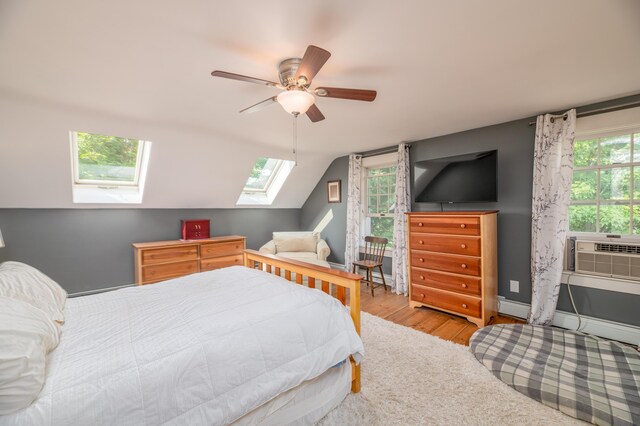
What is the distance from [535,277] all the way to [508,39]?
2.48 meters

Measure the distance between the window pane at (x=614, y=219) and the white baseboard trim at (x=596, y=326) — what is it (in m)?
0.92

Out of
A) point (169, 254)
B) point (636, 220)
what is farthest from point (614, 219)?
point (169, 254)

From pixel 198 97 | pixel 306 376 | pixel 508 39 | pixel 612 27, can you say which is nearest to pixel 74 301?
pixel 306 376

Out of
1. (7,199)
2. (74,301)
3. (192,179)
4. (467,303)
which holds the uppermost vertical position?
(192,179)

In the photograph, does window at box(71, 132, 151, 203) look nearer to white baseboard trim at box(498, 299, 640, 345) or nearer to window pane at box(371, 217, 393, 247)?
window pane at box(371, 217, 393, 247)

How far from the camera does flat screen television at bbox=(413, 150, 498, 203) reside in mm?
3166

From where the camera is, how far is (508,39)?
5.54ft

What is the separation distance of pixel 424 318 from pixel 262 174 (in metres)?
3.67

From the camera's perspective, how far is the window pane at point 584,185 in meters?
2.86

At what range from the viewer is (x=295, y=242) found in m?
4.68

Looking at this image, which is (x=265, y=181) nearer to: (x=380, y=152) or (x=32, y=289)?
(x=380, y=152)

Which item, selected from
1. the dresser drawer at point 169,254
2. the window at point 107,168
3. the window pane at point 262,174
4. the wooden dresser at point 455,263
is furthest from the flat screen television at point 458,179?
the window at point 107,168

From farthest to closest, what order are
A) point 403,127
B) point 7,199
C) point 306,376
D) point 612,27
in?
1. point 403,127
2. point 7,199
3. point 612,27
4. point 306,376

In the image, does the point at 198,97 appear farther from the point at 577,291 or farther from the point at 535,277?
the point at 577,291
